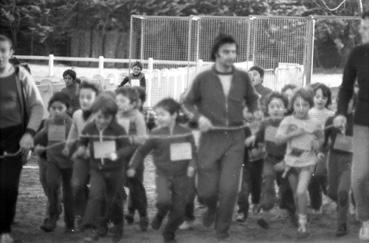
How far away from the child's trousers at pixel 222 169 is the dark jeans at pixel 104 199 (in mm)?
852

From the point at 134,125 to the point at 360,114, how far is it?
239 centimetres

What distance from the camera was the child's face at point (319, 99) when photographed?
35.3 feet

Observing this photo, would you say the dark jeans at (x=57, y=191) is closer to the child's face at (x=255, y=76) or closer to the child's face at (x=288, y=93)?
the child's face at (x=288, y=93)

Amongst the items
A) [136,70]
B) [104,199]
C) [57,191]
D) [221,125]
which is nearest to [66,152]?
[57,191]

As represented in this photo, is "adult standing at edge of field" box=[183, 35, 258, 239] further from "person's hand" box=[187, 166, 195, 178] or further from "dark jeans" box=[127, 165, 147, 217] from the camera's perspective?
"dark jeans" box=[127, 165, 147, 217]

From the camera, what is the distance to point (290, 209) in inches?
411

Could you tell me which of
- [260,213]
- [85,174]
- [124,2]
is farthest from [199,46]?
[124,2]

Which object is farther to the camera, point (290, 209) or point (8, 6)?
point (8, 6)

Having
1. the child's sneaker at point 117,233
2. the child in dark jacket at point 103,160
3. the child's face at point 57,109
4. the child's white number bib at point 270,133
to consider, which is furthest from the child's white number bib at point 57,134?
the child's white number bib at point 270,133

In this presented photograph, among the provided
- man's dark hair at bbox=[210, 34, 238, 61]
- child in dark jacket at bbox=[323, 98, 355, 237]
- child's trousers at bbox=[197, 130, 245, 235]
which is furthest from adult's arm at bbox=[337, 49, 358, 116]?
man's dark hair at bbox=[210, 34, 238, 61]

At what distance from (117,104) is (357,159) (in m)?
2.52

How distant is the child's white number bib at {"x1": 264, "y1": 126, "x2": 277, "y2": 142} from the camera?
10.3 meters

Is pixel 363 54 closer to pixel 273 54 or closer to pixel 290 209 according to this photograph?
pixel 290 209

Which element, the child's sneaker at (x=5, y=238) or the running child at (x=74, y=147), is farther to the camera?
the running child at (x=74, y=147)
